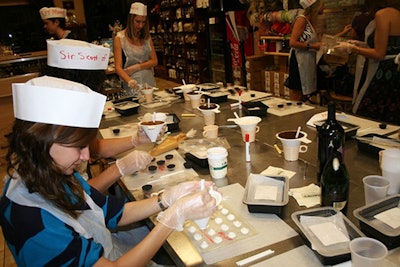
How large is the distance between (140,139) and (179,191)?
0.75 meters

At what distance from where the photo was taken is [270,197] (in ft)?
4.25

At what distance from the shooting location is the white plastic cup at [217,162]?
1538 millimetres

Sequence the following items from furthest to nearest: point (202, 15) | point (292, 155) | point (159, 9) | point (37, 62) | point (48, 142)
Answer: point (159, 9)
point (202, 15)
point (37, 62)
point (292, 155)
point (48, 142)

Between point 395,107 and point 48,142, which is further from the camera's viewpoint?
point 395,107

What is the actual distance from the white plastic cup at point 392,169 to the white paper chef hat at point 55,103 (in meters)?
1.09

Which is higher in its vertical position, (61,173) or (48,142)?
(48,142)

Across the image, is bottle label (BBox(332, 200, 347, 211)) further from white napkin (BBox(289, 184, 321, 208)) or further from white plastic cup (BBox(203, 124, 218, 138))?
white plastic cup (BBox(203, 124, 218, 138))

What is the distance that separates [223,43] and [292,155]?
193 inches

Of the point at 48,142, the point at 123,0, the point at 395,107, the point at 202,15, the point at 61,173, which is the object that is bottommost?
the point at 395,107

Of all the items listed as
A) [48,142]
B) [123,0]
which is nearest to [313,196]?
[48,142]

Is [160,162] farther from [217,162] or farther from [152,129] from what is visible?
[217,162]

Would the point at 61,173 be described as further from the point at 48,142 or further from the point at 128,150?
the point at 128,150

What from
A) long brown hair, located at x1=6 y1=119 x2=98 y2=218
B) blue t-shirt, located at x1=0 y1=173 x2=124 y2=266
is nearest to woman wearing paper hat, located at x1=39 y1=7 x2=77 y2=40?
long brown hair, located at x1=6 y1=119 x2=98 y2=218

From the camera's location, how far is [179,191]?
4.35 feet
